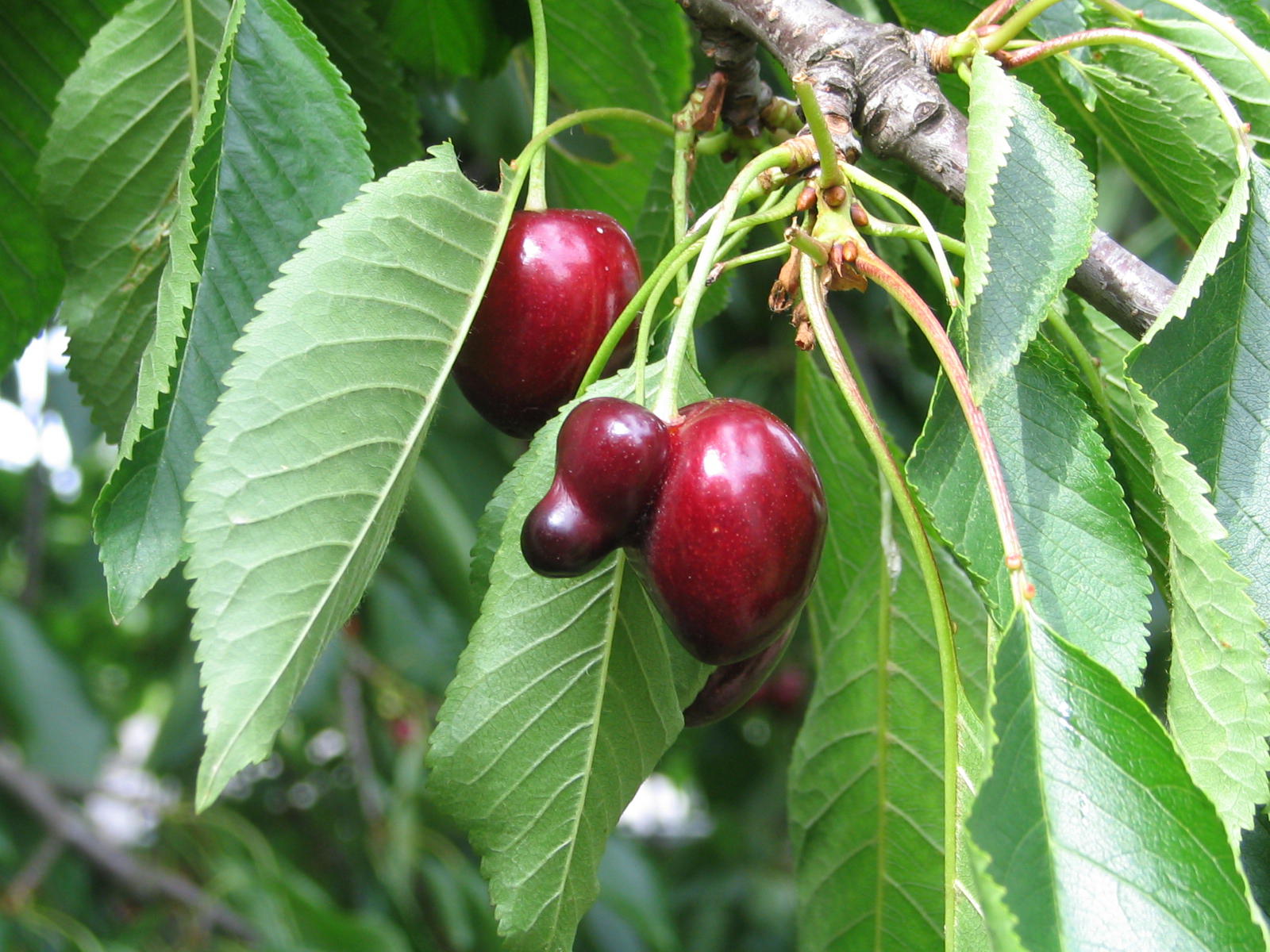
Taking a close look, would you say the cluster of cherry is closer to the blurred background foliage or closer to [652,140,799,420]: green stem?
[652,140,799,420]: green stem

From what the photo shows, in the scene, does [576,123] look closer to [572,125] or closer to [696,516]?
[572,125]

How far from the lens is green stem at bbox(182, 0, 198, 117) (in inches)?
31.2

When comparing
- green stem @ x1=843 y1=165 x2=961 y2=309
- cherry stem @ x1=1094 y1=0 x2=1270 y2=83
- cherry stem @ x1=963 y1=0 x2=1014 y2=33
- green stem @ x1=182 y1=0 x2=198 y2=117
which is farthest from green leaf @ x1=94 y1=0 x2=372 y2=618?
cherry stem @ x1=1094 y1=0 x2=1270 y2=83

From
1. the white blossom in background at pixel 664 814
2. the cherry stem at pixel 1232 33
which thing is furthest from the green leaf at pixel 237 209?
the white blossom in background at pixel 664 814

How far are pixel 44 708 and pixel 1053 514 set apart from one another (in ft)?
5.84

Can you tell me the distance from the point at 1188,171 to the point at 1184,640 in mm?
335

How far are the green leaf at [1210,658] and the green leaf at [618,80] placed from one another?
0.55m

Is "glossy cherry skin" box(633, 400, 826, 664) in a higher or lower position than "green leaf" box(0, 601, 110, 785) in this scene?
higher

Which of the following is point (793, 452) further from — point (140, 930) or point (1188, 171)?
point (140, 930)

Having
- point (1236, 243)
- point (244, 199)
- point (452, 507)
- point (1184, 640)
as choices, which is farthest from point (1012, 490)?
point (452, 507)

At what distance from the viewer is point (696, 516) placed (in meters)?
0.64

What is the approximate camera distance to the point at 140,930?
2205mm

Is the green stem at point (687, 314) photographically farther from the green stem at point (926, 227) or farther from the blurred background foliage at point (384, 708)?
the blurred background foliage at point (384, 708)

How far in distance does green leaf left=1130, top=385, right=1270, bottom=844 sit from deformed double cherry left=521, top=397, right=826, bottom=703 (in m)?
0.19
